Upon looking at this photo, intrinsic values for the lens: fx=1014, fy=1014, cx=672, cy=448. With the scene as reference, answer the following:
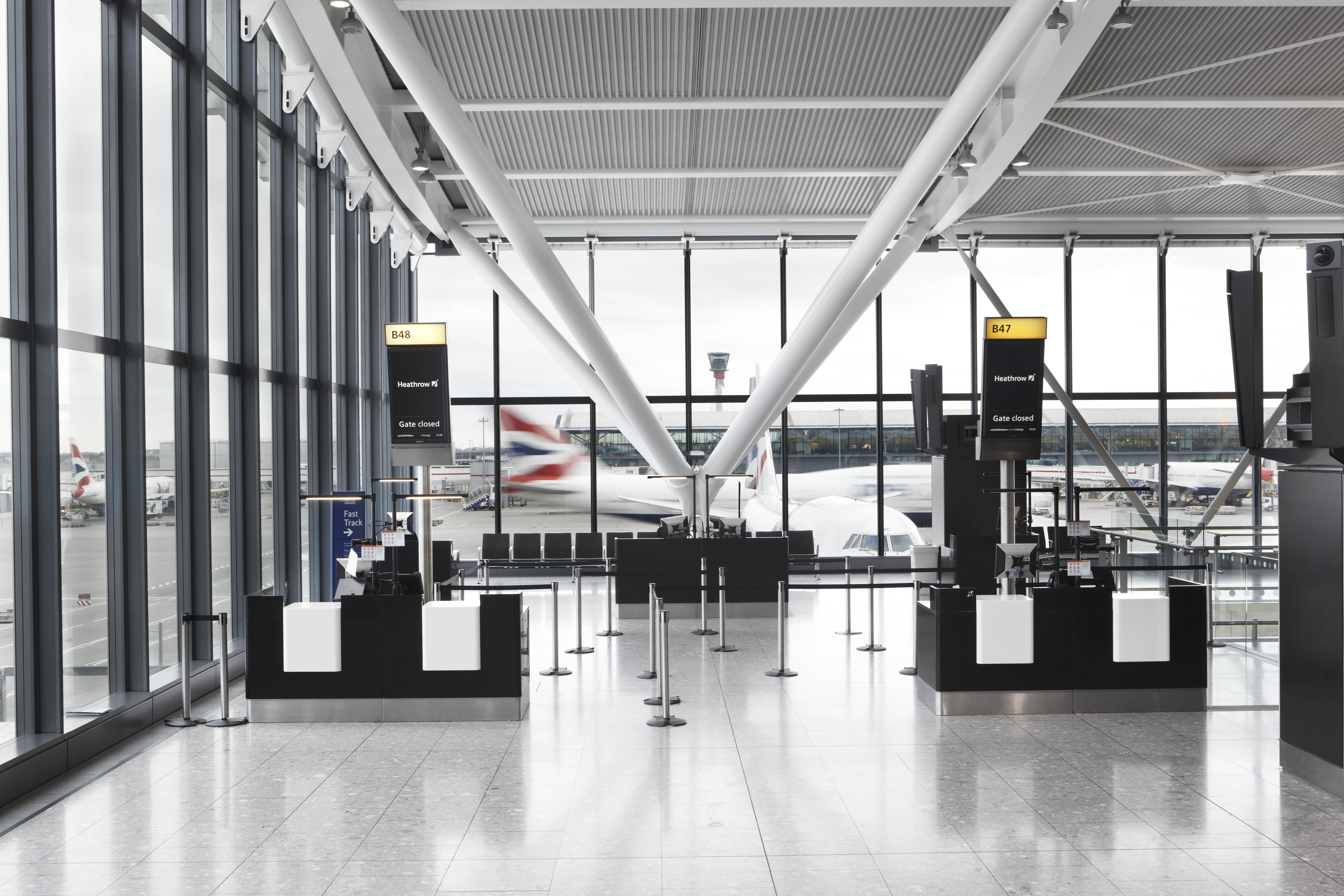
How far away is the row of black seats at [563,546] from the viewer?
15734mm

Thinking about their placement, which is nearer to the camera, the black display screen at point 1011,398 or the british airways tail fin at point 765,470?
the black display screen at point 1011,398

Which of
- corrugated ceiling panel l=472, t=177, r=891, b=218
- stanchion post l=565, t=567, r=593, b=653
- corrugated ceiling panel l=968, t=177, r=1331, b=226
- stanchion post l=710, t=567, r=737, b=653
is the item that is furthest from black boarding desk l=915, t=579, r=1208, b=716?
corrugated ceiling panel l=968, t=177, r=1331, b=226

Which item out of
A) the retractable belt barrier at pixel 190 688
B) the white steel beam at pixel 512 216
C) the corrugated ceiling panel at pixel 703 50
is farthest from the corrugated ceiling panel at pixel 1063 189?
the retractable belt barrier at pixel 190 688

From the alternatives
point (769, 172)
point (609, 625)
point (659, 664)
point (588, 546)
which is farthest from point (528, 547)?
point (769, 172)

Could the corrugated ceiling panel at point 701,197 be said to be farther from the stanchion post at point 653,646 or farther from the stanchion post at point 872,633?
the stanchion post at point 653,646

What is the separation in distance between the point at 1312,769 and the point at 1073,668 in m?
2.15

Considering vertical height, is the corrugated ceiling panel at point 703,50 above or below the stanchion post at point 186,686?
above

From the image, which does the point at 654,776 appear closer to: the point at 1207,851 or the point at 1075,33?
the point at 1207,851

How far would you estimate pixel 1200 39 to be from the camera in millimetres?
11961

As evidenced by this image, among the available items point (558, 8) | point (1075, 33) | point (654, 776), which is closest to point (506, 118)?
point (558, 8)

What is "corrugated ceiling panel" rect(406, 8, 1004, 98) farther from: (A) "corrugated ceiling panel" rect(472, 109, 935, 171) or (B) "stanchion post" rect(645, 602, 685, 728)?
(B) "stanchion post" rect(645, 602, 685, 728)

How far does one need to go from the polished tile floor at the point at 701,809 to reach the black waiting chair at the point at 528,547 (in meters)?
7.18

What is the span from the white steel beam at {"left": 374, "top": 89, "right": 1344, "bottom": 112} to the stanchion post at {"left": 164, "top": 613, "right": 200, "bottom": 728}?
6.95m

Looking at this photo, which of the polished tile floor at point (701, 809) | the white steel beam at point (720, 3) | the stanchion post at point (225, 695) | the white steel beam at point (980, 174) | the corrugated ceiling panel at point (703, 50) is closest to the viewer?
the polished tile floor at point (701, 809)
